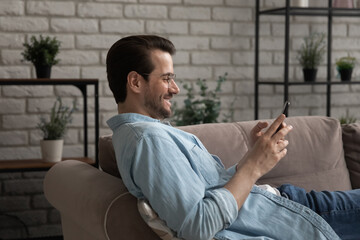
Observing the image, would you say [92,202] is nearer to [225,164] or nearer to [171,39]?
[225,164]

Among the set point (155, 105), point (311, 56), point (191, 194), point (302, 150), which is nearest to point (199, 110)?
point (311, 56)

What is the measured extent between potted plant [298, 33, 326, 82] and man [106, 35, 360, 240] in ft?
5.73

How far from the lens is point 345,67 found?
3.62 m

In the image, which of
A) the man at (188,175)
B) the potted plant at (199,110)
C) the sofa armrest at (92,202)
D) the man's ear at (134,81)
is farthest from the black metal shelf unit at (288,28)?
the man's ear at (134,81)

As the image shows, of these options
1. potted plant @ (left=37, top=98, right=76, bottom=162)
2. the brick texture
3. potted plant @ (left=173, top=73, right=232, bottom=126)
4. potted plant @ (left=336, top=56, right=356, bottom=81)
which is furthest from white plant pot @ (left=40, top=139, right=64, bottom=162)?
potted plant @ (left=336, top=56, right=356, bottom=81)

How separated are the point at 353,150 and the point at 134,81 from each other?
1154 mm

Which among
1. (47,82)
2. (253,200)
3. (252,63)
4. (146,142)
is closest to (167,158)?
(146,142)

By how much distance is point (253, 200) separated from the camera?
1.78 metres

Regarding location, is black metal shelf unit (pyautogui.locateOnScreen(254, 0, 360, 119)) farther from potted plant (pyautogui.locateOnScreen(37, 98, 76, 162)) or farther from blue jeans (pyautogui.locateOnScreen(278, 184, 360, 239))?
blue jeans (pyautogui.locateOnScreen(278, 184, 360, 239))

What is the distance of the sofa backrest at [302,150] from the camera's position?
2.25m

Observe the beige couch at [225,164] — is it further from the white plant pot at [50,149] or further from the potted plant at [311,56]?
the potted plant at [311,56]

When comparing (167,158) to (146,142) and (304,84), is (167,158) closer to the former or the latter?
(146,142)

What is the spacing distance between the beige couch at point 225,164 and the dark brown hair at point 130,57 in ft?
1.02

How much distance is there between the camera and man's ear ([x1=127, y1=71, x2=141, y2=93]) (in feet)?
5.87
